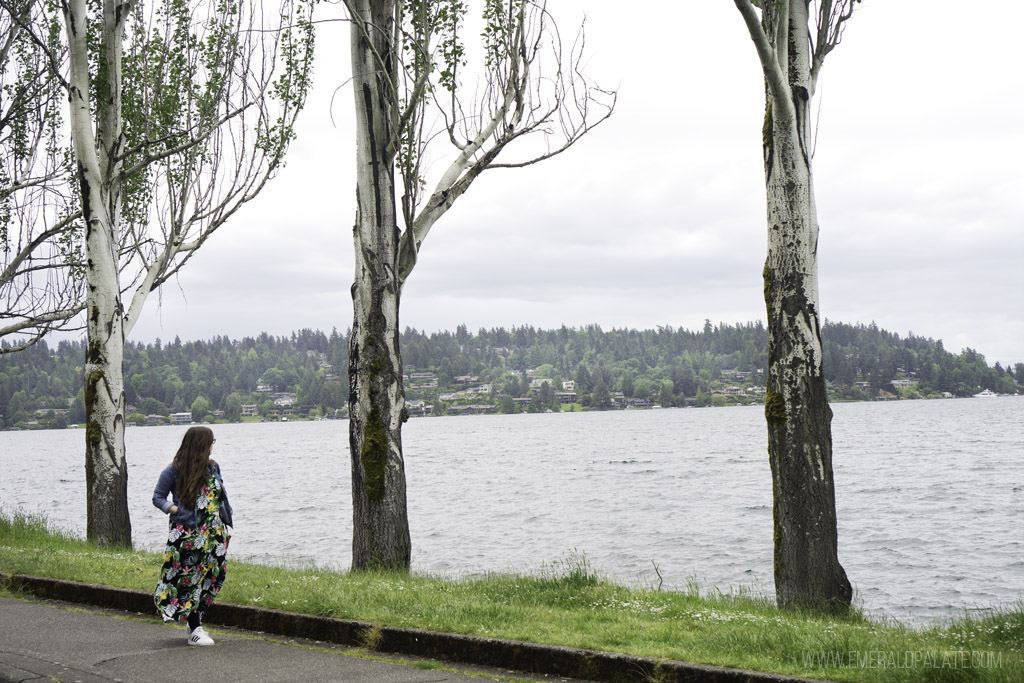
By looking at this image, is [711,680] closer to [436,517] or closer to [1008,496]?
[436,517]

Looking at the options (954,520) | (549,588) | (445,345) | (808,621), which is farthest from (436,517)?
(445,345)

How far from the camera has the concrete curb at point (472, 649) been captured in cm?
619

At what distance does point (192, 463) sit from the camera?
26.1 feet

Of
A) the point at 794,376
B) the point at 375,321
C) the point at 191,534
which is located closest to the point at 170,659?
the point at 191,534

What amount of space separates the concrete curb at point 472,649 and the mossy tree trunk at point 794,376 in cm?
342

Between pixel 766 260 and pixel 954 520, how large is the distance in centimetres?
2363

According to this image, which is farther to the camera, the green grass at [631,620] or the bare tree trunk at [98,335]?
the bare tree trunk at [98,335]

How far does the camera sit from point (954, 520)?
29.6 meters

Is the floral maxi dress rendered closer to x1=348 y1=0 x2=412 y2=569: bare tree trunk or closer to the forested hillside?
x1=348 y1=0 x2=412 y2=569: bare tree trunk

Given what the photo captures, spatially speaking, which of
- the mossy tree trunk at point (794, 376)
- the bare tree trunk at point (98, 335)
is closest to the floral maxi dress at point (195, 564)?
the mossy tree trunk at point (794, 376)

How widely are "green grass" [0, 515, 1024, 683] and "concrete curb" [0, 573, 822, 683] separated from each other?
0.50 feet

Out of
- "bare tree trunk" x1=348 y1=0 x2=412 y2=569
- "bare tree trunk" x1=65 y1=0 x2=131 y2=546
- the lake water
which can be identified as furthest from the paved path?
the lake water

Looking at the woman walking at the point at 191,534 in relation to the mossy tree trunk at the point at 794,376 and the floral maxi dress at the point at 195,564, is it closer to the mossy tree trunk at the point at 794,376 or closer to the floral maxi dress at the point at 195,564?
the floral maxi dress at the point at 195,564

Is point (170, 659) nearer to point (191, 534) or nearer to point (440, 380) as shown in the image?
point (191, 534)
